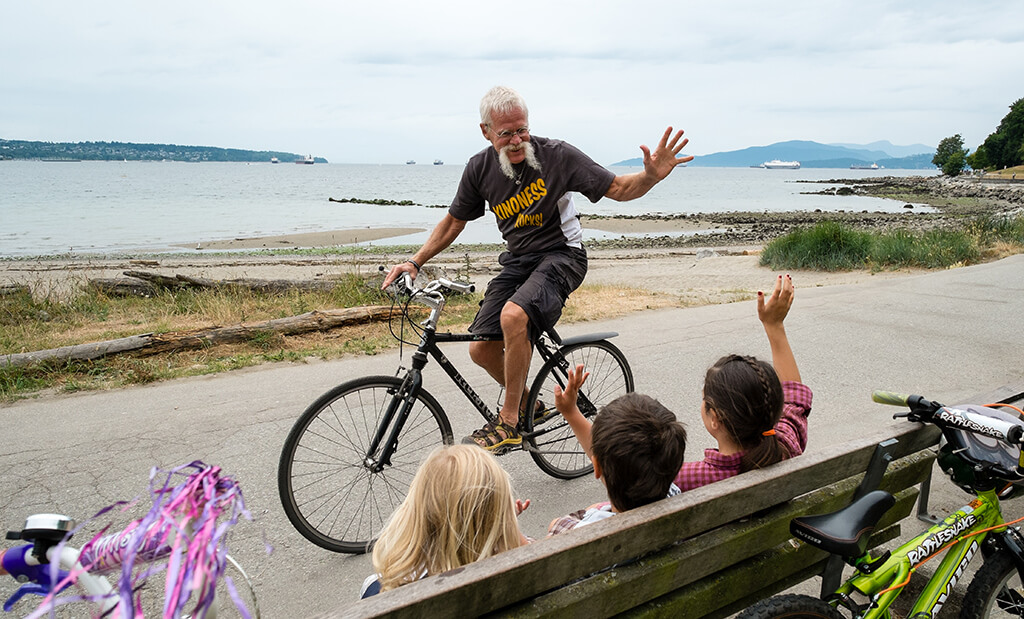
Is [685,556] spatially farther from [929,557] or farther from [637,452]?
[929,557]

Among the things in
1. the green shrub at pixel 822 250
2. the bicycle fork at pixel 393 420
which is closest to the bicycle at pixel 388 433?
the bicycle fork at pixel 393 420

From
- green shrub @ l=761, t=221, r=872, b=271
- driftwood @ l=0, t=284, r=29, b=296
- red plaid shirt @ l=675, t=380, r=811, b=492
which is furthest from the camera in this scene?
green shrub @ l=761, t=221, r=872, b=271

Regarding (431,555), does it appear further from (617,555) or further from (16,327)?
(16,327)

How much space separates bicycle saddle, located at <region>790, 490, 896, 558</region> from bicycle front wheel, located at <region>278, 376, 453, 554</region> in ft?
6.91

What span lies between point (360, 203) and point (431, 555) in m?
62.1

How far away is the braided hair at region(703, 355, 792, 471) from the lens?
8.35 feet

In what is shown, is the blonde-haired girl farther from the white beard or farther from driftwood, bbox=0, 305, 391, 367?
driftwood, bbox=0, 305, 391, 367

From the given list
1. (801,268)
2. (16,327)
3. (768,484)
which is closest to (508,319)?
(768,484)

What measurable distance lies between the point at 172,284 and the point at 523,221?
30.4ft

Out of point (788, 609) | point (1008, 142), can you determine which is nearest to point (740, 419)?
point (788, 609)

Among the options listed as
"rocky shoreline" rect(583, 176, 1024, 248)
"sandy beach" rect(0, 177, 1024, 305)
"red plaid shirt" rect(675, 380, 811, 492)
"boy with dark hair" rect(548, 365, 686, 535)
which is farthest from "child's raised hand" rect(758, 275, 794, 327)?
"rocky shoreline" rect(583, 176, 1024, 248)

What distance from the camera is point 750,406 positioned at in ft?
8.38

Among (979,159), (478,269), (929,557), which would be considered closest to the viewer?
(929,557)

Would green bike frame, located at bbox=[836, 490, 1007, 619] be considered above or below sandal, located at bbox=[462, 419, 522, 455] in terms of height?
above
